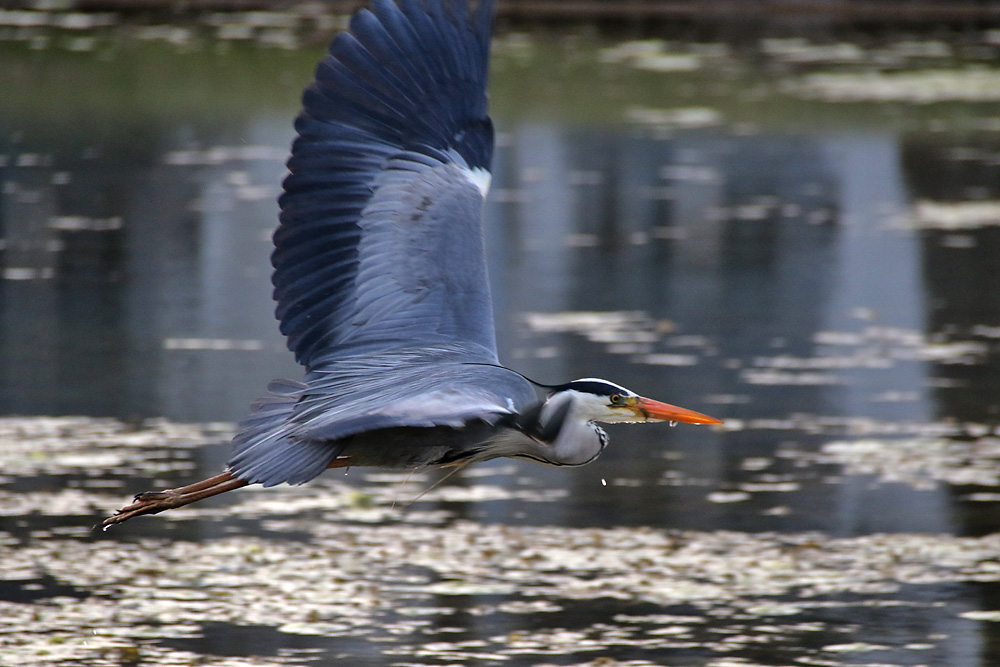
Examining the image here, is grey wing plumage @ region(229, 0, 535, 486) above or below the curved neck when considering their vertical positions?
above

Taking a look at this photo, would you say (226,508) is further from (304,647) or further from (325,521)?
(304,647)

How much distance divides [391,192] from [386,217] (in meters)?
0.09

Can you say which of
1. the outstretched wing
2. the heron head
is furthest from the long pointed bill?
the outstretched wing

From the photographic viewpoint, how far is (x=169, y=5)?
2675 cm

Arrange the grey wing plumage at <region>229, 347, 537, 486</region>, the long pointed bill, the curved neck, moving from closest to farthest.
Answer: the grey wing plumage at <region>229, 347, 537, 486</region> < the curved neck < the long pointed bill

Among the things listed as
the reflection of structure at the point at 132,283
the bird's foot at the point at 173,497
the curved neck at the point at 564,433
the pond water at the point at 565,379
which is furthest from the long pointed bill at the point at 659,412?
the reflection of structure at the point at 132,283

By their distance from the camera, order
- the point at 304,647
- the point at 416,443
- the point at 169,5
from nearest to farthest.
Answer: the point at 416,443 → the point at 304,647 → the point at 169,5

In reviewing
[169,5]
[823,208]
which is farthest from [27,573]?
[169,5]

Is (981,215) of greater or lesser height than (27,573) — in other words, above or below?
above

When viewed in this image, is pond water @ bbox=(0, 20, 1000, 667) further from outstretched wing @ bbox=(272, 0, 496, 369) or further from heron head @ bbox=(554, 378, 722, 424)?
heron head @ bbox=(554, 378, 722, 424)

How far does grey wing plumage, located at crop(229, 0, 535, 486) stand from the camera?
454 cm

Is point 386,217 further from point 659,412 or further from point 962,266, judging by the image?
point 962,266

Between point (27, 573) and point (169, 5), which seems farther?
point (169, 5)

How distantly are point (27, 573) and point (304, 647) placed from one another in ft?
3.49
